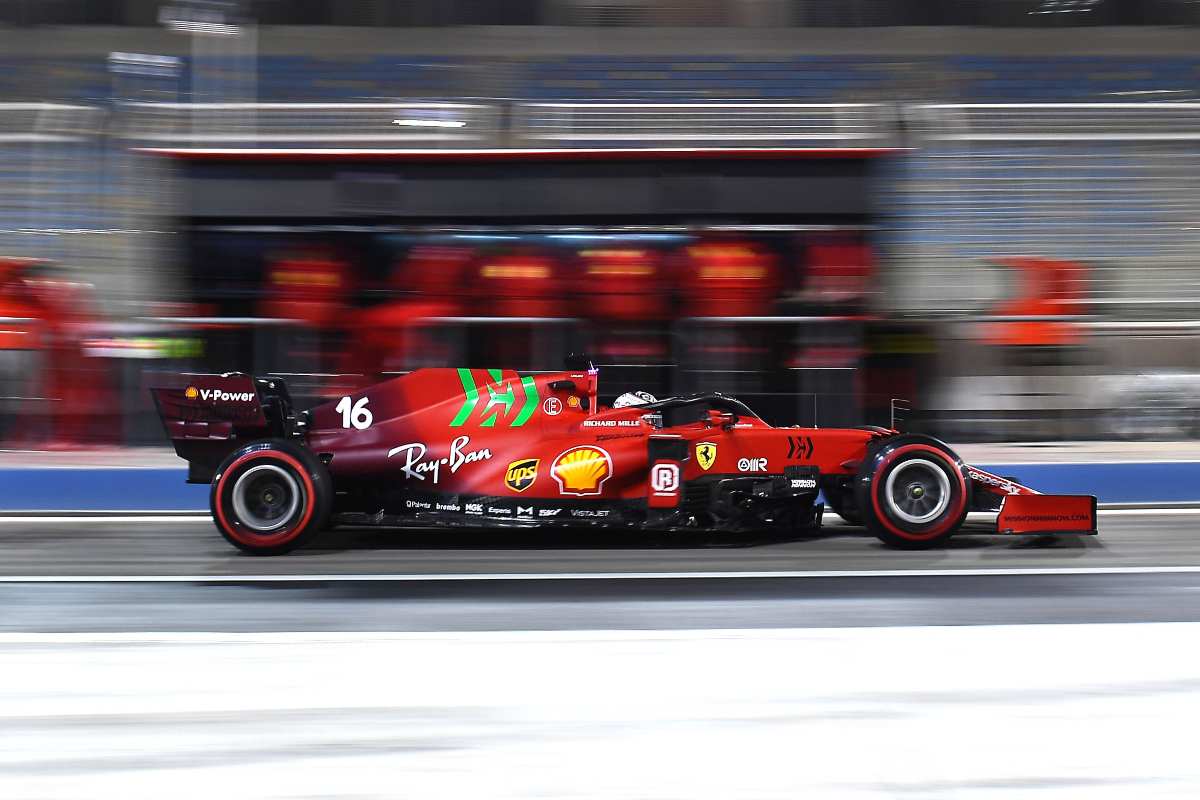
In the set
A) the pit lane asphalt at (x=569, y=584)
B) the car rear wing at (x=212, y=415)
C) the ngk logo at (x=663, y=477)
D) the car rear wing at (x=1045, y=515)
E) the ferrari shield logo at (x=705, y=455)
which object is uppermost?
the car rear wing at (x=212, y=415)

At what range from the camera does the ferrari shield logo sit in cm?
653

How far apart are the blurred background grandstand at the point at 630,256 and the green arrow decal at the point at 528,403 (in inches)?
161

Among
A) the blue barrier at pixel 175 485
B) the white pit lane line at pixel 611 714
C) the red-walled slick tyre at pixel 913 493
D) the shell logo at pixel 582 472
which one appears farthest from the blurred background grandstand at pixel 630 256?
the white pit lane line at pixel 611 714

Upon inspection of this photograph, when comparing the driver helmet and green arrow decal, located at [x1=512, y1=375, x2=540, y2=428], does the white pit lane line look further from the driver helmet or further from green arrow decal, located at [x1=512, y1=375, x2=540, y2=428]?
the driver helmet

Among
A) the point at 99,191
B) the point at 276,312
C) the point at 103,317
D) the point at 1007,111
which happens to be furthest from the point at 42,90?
the point at 1007,111

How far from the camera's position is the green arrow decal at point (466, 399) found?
6633 mm

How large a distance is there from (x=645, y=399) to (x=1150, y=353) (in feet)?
23.9

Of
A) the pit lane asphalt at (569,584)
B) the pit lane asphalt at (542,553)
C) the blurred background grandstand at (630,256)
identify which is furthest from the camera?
the blurred background grandstand at (630,256)

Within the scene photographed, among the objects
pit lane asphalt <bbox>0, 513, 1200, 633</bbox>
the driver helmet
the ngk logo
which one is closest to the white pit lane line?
pit lane asphalt <bbox>0, 513, 1200, 633</bbox>

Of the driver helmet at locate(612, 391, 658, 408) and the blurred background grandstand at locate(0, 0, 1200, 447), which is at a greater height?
the blurred background grandstand at locate(0, 0, 1200, 447)

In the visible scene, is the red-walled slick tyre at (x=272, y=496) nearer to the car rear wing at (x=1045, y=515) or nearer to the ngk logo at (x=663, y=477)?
the ngk logo at (x=663, y=477)

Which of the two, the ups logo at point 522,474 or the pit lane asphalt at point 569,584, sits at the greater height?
the ups logo at point 522,474

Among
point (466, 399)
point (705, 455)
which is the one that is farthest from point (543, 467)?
point (705, 455)

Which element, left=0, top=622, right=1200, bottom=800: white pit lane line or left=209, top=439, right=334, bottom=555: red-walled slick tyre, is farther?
left=209, top=439, right=334, bottom=555: red-walled slick tyre
